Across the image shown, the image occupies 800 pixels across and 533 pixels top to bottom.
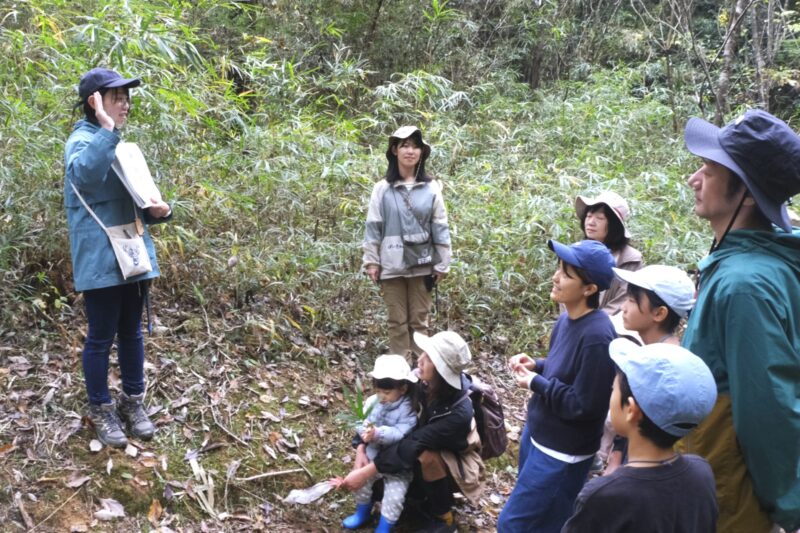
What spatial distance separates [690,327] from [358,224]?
169 inches

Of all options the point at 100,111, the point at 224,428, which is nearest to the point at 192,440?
the point at 224,428

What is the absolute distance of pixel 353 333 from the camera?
5477 millimetres

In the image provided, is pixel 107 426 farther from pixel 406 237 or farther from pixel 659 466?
pixel 659 466

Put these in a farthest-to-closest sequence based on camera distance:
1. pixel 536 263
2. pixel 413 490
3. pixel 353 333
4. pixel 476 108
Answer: pixel 476 108 < pixel 536 263 < pixel 353 333 < pixel 413 490

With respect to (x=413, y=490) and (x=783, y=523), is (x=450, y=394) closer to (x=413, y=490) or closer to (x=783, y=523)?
(x=413, y=490)

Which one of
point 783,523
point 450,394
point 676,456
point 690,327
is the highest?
point 690,327

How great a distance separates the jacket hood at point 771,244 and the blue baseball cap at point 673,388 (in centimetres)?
42

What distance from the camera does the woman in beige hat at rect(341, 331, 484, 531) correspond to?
10.7 ft

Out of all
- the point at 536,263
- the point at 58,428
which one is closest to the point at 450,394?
the point at 58,428

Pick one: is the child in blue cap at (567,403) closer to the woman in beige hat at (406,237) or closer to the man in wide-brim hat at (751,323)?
the man in wide-brim hat at (751,323)

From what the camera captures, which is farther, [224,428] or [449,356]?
[224,428]

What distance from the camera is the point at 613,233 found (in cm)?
398

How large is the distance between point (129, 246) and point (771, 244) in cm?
301

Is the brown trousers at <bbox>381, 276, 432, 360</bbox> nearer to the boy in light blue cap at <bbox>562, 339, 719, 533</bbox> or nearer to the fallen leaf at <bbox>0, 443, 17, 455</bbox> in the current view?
the fallen leaf at <bbox>0, 443, 17, 455</bbox>
